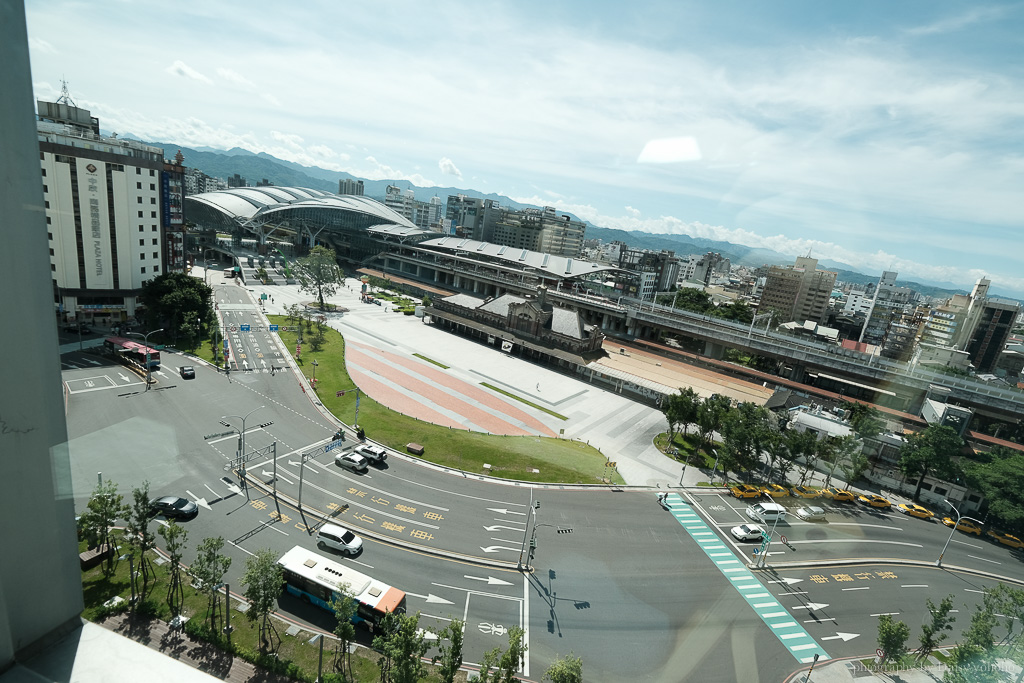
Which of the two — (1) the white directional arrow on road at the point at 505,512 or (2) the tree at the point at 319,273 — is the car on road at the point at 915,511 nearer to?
(1) the white directional arrow on road at the point at 505,512

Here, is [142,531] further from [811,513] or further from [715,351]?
[715,351]

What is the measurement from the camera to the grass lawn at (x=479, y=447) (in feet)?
123

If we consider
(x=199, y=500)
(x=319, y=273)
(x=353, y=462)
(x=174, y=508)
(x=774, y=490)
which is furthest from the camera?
(x=319, y=273)

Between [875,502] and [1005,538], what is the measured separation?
32.5 ft

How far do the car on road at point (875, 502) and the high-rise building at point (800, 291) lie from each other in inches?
4954

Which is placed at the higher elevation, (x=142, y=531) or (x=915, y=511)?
(x=142, y=531)

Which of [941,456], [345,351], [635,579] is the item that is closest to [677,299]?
[941,456]

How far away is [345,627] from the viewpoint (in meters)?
18.1

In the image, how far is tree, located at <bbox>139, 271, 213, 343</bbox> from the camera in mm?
53562

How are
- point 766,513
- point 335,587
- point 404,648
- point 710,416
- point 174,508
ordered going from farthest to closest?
point 710,416
point 766,513
point 174,508
point 335,587
point 404,648

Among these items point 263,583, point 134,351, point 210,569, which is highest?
point 263,583

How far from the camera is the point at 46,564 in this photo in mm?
11930

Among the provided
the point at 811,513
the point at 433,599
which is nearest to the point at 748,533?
the point at 811,513

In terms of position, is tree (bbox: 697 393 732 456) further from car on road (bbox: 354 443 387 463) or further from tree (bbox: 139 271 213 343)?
tree (bbox: 139 271 213 343)
